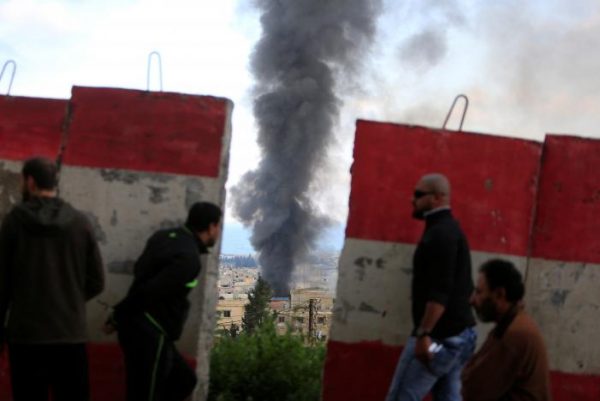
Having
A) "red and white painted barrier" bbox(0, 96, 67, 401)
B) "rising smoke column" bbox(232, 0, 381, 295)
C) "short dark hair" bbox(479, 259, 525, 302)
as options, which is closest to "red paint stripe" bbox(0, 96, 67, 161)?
"red and white painted barrier" bbox(0, 96, 67, 401)

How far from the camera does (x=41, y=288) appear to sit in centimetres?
408

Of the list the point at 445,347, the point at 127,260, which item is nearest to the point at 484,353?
the point at 445,347

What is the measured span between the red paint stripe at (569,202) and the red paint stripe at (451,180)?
3.7 inches

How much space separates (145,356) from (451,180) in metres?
2.08

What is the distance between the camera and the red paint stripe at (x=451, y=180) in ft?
17.0

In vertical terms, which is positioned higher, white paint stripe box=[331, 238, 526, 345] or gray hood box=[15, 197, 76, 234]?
gray hood box=[15, 197, 76, 234]

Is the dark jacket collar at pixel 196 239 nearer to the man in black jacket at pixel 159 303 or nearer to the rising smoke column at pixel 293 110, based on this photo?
the man in black jacket at pixel 159 303

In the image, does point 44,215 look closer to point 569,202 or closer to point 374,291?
point 374,291

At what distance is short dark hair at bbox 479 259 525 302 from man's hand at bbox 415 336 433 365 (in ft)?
2.42

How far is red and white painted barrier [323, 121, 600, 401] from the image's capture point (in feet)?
16.9

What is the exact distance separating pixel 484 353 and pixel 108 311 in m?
2.46

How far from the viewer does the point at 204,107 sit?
17.2 feet

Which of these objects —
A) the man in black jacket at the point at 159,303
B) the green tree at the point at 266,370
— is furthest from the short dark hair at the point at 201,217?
the green tree at the point at 266,370

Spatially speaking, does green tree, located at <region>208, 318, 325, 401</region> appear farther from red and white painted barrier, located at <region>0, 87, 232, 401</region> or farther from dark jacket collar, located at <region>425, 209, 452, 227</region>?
dark jacket collar, located at <region>425, 209, 452, 227</region>
